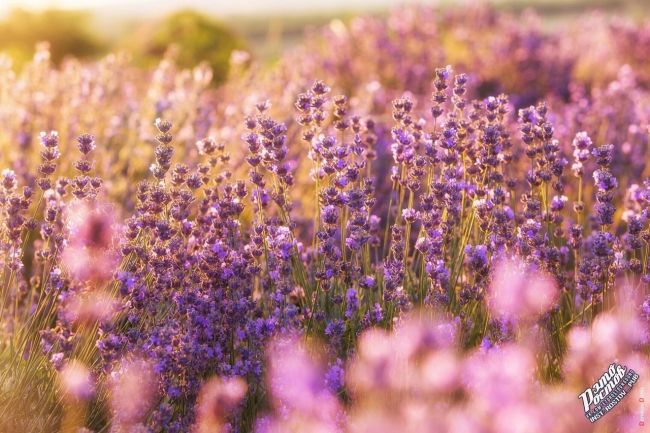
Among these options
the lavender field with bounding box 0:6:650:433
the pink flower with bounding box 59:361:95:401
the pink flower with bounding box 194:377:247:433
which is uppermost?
the lavender field with bounding box 0:6:650:433

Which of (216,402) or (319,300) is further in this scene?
(319,300)

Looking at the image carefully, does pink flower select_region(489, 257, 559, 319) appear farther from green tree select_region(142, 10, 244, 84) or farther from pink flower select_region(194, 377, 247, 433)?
green tree select_region(142, 10, 244, 84)

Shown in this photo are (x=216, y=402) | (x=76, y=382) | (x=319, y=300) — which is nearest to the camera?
(x=216, y=402)

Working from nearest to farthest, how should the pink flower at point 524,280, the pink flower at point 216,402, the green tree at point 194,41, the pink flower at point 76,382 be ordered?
the pink flower at point 216,402, the pink flower at point 76,382, the pink flower at point 524,280, the green tree at point 194,41

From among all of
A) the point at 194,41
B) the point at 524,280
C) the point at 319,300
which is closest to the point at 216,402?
the point at 524,280

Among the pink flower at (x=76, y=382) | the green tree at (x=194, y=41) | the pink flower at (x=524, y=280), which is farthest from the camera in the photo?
the green tree at (x=194, y=41)

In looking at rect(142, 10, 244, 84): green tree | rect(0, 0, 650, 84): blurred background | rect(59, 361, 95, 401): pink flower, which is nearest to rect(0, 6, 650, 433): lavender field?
rect(59, 361, 95, 401): pink flower

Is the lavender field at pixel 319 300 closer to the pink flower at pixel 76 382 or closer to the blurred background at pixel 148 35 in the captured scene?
the pink flower at pixel 76 382

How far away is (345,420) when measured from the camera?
215cm

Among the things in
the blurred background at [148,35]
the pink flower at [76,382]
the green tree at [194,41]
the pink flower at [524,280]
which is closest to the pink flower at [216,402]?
the pink flower at [76,382]

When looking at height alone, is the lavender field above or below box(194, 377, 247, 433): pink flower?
above

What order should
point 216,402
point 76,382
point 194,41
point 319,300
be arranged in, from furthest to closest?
1. point 194,41
2. point 319,300
3. point 76,382
4. point 216,402

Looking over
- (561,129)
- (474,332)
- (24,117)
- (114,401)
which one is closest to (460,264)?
(474,332)

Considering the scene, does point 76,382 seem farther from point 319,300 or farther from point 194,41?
point 194,41
